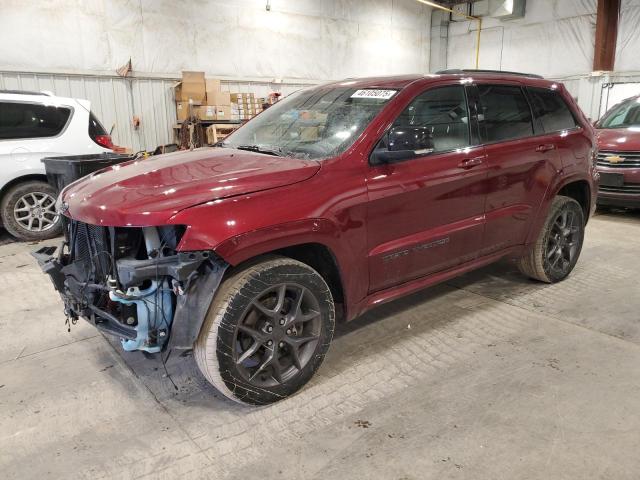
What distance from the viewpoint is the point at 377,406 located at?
251cm

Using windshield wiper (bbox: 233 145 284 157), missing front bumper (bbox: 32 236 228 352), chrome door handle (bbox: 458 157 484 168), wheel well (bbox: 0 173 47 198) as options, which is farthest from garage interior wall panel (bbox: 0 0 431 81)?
chrome door handle (bbox: 458 157 484 168)

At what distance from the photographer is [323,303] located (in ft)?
8.46

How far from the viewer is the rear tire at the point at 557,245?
12.8ft

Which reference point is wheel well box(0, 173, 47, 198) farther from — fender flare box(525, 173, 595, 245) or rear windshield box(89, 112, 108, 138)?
fender flare box(525, 173, 595, 245)

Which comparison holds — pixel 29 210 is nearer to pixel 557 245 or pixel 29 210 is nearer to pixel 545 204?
pixel 545 204

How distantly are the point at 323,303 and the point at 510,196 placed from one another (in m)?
1.68

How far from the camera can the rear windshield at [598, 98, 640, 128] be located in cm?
716

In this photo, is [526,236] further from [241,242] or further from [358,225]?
[241,242]

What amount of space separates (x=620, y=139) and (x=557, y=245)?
354cm

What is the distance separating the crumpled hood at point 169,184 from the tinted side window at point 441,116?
769mm

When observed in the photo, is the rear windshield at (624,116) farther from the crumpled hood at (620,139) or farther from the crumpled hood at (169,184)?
the crumpled hood at (169,184)

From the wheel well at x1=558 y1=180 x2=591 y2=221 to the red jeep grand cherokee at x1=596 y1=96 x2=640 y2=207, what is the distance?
2815 mm

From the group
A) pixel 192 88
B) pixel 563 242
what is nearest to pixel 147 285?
pixel 563 242

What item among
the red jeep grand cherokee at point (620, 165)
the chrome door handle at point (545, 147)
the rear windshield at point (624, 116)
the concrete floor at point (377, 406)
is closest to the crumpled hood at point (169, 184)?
the concrete floor at point (377, 406)
